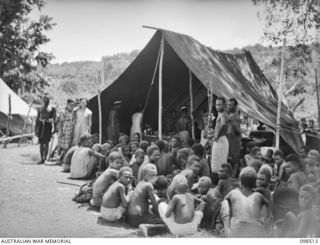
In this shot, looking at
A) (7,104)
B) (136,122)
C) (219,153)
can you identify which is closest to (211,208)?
(219,153)

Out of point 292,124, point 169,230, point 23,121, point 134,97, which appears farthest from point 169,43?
point 23,121

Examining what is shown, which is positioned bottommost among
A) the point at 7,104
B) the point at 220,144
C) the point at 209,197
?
Result: the point at 209,197

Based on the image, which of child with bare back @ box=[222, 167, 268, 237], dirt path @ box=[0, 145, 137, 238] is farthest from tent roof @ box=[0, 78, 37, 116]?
child with bare back @ box=[222, 167, 268, 237]

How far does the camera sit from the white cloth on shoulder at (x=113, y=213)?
4.58 m

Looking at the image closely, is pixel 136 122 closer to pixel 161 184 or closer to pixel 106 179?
pixel 161 184

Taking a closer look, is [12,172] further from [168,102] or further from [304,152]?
[304,152]

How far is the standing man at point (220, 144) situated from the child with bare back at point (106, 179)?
4.40 feet

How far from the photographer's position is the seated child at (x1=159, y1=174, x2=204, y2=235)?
4.09 m

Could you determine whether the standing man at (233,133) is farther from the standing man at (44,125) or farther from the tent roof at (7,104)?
the tent roof at (7,104)

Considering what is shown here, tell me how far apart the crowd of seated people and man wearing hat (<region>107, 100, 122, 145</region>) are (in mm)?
2827

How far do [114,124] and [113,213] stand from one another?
14.7 feet

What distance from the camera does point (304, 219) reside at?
369 centimetres

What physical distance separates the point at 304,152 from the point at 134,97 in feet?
13.2

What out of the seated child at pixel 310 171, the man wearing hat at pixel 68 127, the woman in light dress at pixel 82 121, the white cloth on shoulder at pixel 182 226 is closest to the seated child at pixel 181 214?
the white cloth on shoulder at pixel 182 226
